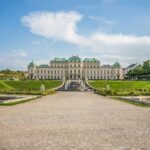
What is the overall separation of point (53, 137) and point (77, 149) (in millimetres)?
1634

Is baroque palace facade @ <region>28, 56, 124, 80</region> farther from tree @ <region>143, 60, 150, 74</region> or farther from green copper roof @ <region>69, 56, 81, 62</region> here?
tree @ <region>143, 60, 150, 74</region>

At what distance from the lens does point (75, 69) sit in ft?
503

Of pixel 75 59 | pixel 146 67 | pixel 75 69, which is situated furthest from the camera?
pixel 75 59

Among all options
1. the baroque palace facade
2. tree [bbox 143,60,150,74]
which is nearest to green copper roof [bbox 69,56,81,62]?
the baroque palace facade

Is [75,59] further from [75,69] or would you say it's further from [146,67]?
[146,67]

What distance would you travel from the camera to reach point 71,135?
9.13 metres

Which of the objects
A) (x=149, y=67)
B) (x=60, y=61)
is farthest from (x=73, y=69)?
(x=149, y=67)

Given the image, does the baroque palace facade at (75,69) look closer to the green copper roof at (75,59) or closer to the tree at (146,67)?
the green copper roof at (75,59)

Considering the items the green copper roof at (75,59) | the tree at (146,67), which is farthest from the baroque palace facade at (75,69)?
the tree at (146,67)

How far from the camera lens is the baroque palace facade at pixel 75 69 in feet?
504

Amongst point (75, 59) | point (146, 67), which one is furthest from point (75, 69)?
point (146, 67)

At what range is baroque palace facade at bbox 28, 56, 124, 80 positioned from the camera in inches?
6043

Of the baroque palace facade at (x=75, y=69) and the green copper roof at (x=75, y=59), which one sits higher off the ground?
the green copper roof at (x=75, y=59)

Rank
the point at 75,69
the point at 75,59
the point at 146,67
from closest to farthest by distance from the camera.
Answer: the point at 146,67
the point at 75,69
the point at 75,59
